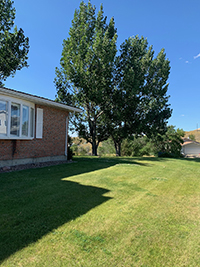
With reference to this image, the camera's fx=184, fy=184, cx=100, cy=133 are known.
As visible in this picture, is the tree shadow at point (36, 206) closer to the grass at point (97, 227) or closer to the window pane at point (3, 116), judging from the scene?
the grass at point (97, 227)

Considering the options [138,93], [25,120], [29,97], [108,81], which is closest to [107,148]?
[138,93]

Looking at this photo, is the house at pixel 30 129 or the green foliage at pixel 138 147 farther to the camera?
the green foliage at pixel 138 147

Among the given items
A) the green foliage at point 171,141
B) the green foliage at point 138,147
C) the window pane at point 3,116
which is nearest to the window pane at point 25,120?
the window pane at point 3,116

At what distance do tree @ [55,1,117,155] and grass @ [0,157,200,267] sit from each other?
13.1m

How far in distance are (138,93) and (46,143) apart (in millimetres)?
12931

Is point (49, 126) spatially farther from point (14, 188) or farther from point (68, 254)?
point (68, 254)

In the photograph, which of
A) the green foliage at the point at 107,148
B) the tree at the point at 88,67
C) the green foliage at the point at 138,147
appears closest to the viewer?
the tree at the point at 88,67

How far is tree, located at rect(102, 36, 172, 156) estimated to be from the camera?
60.6ft

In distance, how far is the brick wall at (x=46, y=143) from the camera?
790 cm

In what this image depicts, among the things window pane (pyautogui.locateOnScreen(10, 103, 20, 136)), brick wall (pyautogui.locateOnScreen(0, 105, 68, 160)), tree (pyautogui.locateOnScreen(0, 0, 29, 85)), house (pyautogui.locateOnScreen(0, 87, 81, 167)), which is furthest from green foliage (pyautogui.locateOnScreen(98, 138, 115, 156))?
window pane (pyautogui.locateOnScreen(10, 103, 20, 136))

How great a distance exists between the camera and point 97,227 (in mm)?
2725

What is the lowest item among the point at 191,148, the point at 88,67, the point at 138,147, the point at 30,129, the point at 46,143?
the point at 191,148

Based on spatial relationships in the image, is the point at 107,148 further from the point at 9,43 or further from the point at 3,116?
the point at 3,116

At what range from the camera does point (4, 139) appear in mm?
7633
